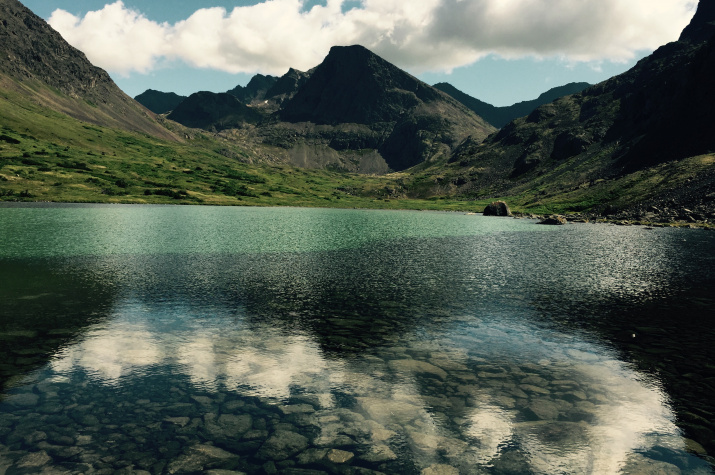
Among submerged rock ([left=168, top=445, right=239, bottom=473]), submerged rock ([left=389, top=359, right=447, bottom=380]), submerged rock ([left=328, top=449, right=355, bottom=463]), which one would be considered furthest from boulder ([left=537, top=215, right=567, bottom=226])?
submerged rock ([left=168, top=445, right=239, bottom=473])

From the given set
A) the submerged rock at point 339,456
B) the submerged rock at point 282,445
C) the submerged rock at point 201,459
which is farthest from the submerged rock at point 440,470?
the submerged rock at point 201,459

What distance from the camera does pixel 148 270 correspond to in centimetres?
Result: 3978

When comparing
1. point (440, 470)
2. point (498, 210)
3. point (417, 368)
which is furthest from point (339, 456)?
point (498, 210)

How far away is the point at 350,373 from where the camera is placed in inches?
685

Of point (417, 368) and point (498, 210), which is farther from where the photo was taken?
point (498, 210)

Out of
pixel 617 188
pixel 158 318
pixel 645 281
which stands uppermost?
pixel 617 188

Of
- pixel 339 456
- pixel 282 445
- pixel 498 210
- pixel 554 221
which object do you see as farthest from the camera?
pixel 498 210

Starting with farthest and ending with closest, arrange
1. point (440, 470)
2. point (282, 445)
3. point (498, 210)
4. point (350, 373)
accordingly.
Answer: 1. point (498, 210)
2. point (350, 373)
3. point (282, 445)
4. point (440, 470)

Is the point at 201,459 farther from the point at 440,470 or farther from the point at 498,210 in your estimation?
the point at 498,210

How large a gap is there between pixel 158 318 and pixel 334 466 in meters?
17.5

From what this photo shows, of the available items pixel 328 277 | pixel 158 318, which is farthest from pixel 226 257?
pixel 158 318

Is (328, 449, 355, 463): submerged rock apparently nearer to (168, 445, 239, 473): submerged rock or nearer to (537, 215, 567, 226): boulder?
(168, 445, 239, 473): submerged rock

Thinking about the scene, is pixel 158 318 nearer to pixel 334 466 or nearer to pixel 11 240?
pixel 334 466

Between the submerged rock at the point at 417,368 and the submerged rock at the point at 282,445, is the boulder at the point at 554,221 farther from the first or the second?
the submerged rock at the point at 282,445
